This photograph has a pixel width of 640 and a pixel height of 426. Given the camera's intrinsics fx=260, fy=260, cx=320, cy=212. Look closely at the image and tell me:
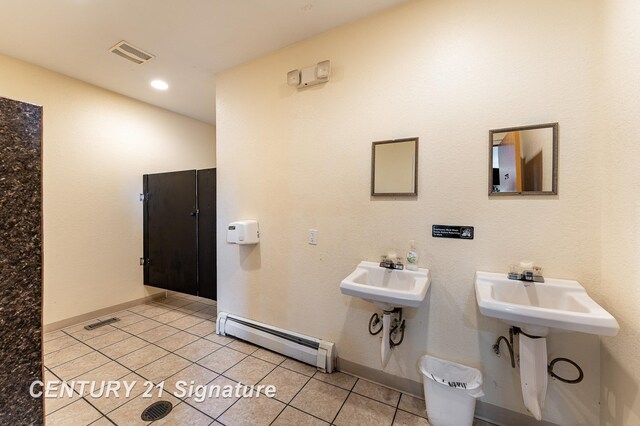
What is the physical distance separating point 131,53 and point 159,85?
632 millimetres

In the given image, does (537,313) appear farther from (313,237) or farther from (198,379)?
(198,379)

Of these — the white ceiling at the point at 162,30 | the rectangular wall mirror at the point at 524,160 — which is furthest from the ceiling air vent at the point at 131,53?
the rectangular wall mirror at the point at 524,160

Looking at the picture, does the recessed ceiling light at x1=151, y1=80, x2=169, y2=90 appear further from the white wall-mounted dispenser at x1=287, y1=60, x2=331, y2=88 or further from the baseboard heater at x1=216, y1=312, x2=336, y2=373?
the baseboard heater at x1=216, y1=312, x2=336, y2=373

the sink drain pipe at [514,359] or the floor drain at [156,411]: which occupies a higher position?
the sink drain pipe at [514,359]

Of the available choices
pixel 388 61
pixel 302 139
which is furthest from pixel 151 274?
pixel 388 61

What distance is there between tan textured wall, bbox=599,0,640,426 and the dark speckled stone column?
2173mm

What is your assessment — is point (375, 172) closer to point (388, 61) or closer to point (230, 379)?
point (388, 61)

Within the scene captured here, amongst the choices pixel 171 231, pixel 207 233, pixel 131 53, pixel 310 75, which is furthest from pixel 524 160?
pixel 171 231

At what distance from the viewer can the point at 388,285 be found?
1.81 metres

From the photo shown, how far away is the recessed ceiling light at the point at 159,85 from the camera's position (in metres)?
2.93

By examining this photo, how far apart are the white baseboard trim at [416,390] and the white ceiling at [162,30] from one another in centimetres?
265

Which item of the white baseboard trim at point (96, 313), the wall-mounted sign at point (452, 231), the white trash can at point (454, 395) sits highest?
the wall-mounted sign at point (452, 231)

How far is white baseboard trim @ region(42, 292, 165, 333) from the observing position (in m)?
2.71

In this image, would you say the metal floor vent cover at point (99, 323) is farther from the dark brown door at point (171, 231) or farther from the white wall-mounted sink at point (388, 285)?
the white wall-mounted sink at point (388, 285)
